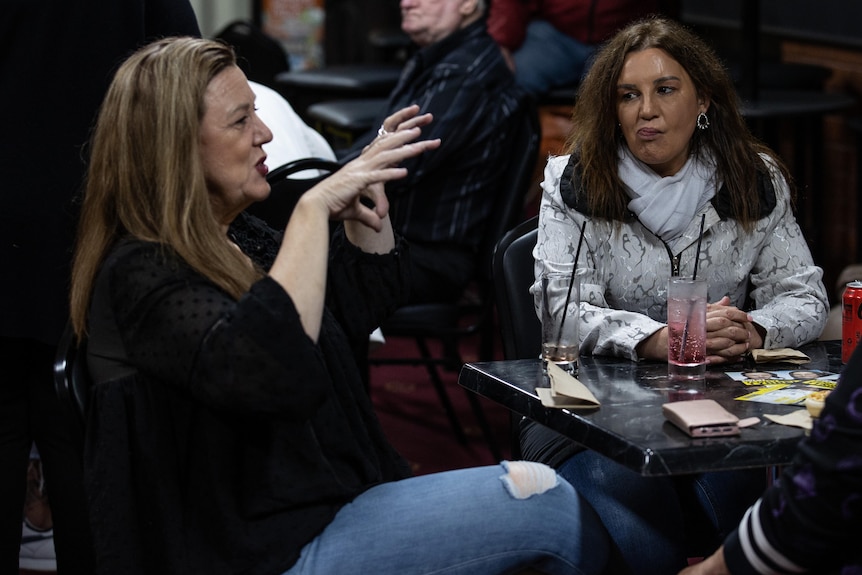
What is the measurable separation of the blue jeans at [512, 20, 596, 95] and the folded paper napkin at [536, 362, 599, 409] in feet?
9.24

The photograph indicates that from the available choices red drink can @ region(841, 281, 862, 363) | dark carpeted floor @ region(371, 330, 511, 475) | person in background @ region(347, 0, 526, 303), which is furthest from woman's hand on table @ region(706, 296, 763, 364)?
dark carpeted floor @ region(371, 330, 511, 475)

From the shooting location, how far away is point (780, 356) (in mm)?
2025

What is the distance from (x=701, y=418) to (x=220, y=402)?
61 centimetres

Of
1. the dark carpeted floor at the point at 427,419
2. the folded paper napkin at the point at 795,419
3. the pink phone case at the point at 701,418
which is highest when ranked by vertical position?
the pink phone case at the point at 701,418

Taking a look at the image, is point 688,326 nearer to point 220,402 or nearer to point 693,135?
point 693,135

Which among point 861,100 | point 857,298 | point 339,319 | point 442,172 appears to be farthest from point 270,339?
point 861,100

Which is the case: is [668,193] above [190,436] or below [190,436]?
above

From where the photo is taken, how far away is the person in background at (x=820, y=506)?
52.4 inches

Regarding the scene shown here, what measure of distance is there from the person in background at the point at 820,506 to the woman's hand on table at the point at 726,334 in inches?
23.9

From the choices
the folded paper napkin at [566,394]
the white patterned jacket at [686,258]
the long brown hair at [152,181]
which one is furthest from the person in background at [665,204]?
the long brown hair at [152,181]

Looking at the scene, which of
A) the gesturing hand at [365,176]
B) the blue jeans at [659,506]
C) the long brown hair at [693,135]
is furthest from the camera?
the long brown hair at [693,135]

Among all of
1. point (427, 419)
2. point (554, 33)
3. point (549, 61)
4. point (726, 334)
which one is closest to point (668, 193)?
point (726, 334)

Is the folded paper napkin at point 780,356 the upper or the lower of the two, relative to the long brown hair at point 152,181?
lower

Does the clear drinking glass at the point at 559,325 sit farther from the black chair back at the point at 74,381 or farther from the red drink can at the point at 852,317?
the black chair back at the point at 74,381
